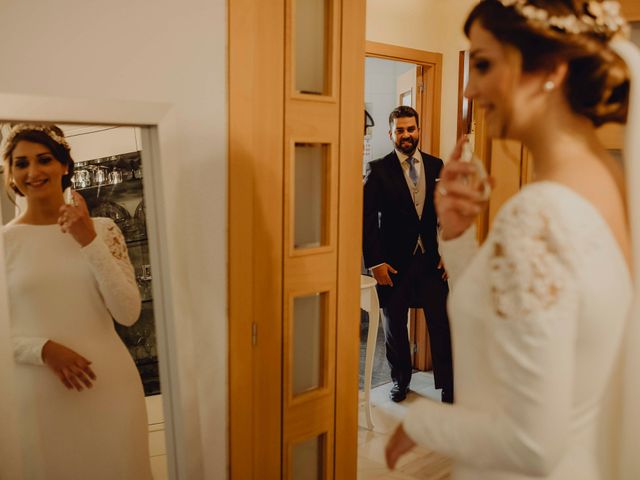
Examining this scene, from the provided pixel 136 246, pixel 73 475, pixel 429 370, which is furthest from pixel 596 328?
pixel 429 370

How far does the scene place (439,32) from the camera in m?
4.40

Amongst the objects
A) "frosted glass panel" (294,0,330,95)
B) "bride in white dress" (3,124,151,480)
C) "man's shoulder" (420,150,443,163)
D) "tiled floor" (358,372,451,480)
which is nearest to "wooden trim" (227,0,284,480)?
"frosted glass panel" (294,0,330,95)

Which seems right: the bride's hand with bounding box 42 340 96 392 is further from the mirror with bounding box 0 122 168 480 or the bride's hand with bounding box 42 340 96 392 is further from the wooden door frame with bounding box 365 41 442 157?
the wooden door frame with bounding box 365 41 442 157

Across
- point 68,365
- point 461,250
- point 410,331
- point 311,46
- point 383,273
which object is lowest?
point 410,331

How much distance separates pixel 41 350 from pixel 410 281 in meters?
2.78

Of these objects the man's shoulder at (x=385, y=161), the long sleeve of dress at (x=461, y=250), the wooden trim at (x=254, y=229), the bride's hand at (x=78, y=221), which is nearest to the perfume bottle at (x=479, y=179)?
the long sleeve of dress at (x=461, y=250)

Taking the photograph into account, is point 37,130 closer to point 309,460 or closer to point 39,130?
point 39,130

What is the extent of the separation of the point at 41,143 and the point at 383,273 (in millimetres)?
2709

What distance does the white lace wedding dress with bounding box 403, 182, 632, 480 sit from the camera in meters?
0.89

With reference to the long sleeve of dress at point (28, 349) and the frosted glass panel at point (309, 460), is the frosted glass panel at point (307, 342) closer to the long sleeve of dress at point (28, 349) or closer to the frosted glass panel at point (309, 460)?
the frosted glass panel at point (309, 460)

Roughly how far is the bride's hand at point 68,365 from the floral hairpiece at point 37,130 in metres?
0.41

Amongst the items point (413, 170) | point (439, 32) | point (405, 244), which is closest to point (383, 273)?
point (405, 244)

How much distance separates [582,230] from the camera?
0.92 metres

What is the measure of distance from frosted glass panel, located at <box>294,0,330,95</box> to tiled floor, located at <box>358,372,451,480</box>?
1.47 meters
